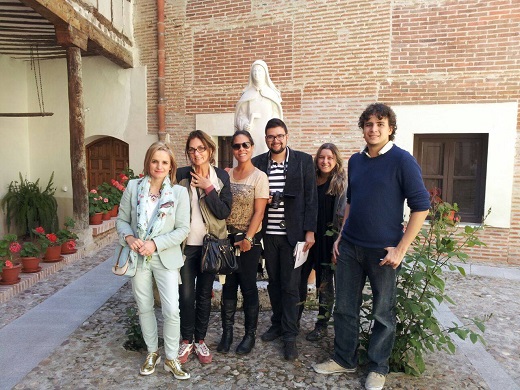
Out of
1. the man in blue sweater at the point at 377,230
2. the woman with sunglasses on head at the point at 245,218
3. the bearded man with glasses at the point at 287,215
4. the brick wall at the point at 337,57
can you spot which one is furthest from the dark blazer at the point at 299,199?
the brick wall at the point at 337,57

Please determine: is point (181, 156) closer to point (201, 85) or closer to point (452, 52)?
point (201, 85)

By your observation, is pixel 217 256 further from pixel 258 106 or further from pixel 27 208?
pixel 27 208

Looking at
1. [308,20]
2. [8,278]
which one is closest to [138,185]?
[8,278]

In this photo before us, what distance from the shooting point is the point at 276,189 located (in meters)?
3.10

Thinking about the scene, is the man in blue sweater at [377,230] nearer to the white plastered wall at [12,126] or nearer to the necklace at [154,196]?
the necklace at [154,196]

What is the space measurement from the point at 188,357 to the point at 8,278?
297 centimetres

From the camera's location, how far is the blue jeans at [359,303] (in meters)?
2.61

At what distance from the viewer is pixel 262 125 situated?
4.20 meters

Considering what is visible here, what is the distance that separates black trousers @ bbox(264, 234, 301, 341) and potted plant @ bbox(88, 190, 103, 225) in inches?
205

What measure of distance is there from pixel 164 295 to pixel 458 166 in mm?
6297

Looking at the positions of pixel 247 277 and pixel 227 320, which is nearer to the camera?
pixel 247 277

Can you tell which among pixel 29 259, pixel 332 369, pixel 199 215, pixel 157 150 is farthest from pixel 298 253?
pixel 29 259

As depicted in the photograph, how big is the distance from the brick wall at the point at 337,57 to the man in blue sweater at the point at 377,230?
16.6 feet

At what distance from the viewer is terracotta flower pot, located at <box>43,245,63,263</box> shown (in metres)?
5.73
